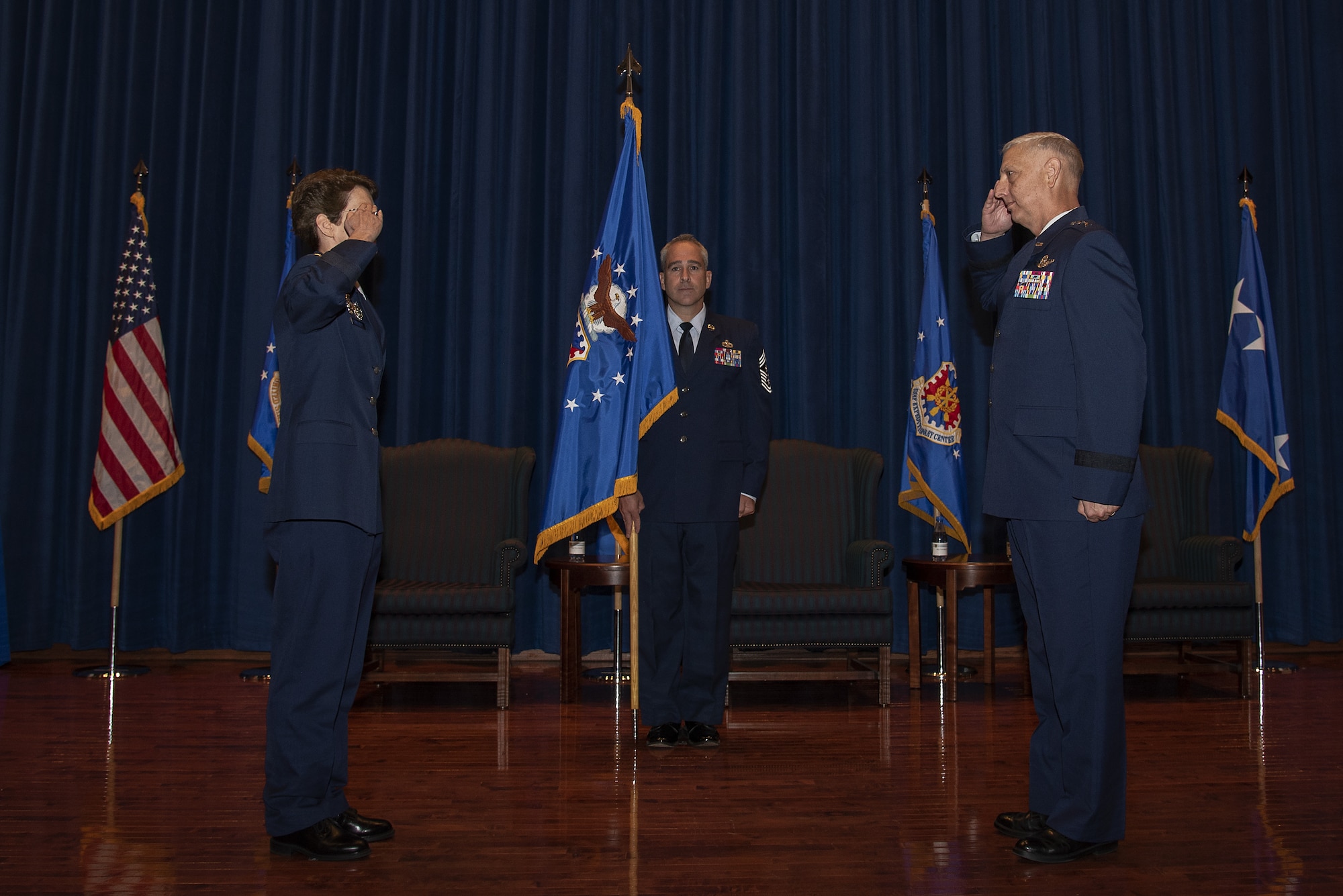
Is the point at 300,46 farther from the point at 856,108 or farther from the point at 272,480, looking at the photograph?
the point at 272,480

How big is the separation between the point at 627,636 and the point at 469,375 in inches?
68.0

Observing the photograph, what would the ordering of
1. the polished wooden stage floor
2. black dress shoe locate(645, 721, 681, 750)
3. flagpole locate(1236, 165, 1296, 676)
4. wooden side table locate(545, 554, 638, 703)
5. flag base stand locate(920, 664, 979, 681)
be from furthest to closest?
flagpole locate(1236, 165, 1296, 676)
flag base stand locate(920, 664, 979, 681)
wooden side table locate(545, 554, 638, 703)
black dress shoe locate(645, 721, 681, 750)
the polished wooden stage floor

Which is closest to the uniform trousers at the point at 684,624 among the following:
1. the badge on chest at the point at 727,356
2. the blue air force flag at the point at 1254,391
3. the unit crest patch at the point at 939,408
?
the badge on chest at the point at 727,356

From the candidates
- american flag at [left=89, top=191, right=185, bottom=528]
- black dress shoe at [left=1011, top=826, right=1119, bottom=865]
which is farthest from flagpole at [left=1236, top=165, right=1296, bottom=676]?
american flag at [left=89, top=191, right=185, bottom=528]

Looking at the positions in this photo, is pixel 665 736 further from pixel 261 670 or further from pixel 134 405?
pixel 134 405

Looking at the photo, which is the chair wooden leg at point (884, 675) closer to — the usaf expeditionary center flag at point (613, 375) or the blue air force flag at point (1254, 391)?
the usaf expeditionary center flag at point (613, 375)

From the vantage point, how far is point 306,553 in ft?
8.15

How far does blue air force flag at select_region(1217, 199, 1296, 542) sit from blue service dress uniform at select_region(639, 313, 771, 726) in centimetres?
333

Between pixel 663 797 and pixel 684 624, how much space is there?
2.81 ft

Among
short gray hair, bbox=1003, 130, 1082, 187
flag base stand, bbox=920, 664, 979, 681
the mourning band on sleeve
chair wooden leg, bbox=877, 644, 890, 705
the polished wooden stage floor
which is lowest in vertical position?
the polished wooden stage floor

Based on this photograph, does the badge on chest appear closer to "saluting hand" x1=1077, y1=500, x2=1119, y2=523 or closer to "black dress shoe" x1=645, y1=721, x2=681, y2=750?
"black dress shoe" x1=645, y1=721, x2=681, y2=750

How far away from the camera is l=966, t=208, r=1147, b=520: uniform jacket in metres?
2.43

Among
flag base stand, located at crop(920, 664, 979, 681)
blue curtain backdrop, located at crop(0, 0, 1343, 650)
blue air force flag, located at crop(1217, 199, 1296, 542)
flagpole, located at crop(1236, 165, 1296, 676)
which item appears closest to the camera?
flag base stand, located at crop(920, 664, 979, 681)

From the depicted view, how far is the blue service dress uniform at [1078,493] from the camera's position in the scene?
96.1 inches
